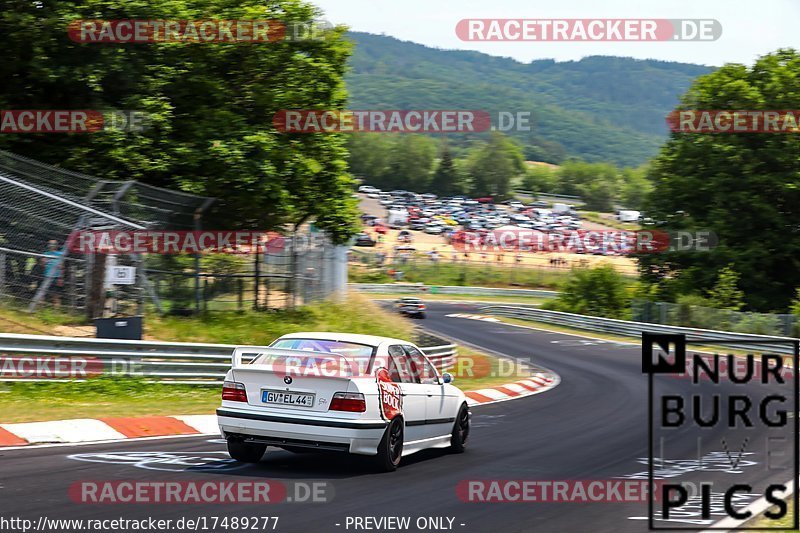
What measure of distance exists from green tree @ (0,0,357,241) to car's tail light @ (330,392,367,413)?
12.3 meters

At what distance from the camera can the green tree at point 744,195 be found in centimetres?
4384

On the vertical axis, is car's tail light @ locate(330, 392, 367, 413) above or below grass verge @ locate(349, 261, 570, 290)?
above

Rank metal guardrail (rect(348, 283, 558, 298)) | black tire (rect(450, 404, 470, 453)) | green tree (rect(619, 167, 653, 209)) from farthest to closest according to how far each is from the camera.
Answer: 1. green tree (rect(619, 167, 653, 209))
2. metal guardrail (rect(348, 283, 558, 298))
3. black tire (rect(450, 404, 470, 453))

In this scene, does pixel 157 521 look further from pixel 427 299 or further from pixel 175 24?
pixel 427 299

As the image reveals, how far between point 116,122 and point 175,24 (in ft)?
8.35

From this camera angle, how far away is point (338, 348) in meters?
9.59

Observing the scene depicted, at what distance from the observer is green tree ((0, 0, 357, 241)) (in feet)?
63.0

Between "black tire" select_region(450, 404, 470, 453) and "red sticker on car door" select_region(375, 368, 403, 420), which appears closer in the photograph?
"red sticker on car door" select_region(375, 368, 403, 420)

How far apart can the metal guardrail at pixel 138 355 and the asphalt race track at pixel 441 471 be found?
13.5 feet

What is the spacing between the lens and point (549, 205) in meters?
135

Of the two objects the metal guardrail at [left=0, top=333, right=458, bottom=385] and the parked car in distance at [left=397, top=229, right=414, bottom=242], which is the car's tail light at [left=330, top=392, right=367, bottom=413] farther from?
the parked car in distance at [left=397, top=229, right=414, bottom=242]

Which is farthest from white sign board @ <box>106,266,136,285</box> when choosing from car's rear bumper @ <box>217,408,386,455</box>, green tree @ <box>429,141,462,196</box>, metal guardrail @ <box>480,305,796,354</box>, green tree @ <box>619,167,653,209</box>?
green tree @ <box>429,141,462,196</box>

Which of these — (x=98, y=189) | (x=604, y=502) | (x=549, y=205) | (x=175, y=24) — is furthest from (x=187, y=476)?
(x=549, y=205)

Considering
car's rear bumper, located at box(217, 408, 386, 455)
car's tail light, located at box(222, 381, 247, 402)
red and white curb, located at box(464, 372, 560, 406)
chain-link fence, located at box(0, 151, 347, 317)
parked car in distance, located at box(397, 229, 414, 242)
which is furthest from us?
parked car in distance, located at box(397, 229, 414, 242)
